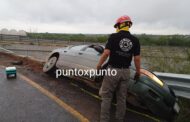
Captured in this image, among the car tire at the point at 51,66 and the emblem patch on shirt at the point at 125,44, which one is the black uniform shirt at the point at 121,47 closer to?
the emblem patch on shirt at the point at 125,44

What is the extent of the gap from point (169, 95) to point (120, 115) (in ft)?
3.92

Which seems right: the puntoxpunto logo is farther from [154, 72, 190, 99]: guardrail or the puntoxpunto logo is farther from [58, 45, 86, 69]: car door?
[154, 72, 190, 99]: guardrail

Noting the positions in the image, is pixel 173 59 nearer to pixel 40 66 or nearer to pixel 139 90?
pixel 139 90

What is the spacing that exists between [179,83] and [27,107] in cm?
334

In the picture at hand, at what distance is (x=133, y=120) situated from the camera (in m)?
5.09

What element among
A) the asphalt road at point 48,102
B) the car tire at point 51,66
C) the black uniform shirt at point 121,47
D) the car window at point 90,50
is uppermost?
the black uniform shirt at point 121,47

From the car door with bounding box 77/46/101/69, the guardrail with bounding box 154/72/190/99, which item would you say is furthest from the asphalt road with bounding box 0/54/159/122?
the guardrail with bounding box 154/72/190/99

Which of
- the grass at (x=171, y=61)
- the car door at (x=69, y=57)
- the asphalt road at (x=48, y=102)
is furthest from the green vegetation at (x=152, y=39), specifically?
the asphalt road at (x=48, y=102)

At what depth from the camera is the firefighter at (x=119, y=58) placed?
15.1ft

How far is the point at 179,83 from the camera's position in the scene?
566 centimetres

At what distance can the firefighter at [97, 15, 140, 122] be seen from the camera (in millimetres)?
4617

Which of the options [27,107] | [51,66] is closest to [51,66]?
[51,66]

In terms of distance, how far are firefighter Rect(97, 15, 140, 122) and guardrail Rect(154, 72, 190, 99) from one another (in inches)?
55.7

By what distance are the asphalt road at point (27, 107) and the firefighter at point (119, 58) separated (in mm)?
757
